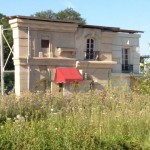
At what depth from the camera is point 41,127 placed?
7965 millimetres

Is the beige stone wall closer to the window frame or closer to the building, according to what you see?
the building

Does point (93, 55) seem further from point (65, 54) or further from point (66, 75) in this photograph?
point (66, 75)

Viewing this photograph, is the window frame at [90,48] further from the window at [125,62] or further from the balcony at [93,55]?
the window at [125,62]

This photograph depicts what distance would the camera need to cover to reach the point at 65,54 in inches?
1017

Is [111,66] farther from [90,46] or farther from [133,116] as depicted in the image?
[133,116]

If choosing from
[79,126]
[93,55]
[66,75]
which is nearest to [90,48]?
[93,55]

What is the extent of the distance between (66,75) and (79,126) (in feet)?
54.4

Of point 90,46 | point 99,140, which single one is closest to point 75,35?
point 90,46

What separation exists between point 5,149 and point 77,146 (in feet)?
3.64

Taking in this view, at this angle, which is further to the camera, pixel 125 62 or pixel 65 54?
pixel 125 62

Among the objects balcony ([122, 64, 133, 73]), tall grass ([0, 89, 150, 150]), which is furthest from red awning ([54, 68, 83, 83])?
A: tall grass ([0, 89, 150, 150])

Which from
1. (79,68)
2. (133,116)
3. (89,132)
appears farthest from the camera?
(79,68)

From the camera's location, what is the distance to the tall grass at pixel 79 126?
7480 millimetres

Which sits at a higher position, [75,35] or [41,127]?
[75,35]
